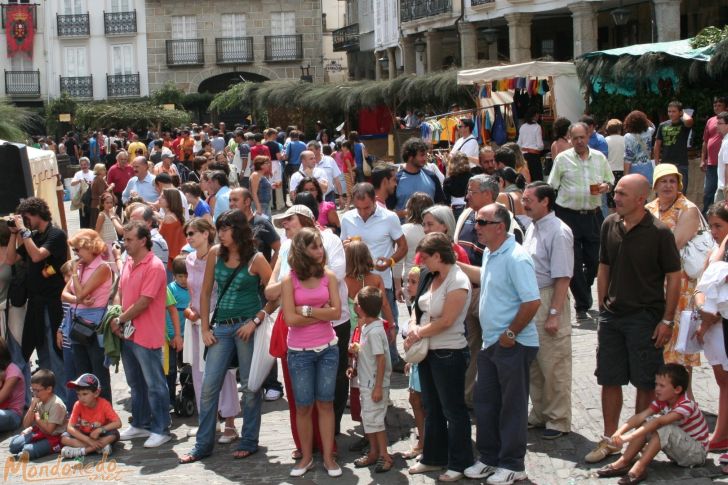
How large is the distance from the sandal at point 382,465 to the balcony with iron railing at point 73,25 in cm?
5038

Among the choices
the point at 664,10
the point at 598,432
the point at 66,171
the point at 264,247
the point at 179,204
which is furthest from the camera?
the point at 66,171

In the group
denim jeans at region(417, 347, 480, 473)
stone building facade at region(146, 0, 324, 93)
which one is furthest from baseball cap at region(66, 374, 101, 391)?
stone building facade at region(146, 0, 324, 93)

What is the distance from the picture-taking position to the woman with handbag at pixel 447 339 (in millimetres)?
6824

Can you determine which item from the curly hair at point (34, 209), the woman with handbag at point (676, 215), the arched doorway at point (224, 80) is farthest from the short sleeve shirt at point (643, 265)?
the arched doorway at point (224, 80)

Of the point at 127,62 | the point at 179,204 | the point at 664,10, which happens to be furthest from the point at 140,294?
the point at 127,62

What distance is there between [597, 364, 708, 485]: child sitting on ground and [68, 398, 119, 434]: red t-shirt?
12.0 feet

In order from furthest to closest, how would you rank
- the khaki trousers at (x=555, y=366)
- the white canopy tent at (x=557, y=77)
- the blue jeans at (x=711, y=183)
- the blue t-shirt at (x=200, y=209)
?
1. the white canopy tent at (x=557, y=77)
2. the blue jeans at (x=711, y=183)
3. the blue t-shirt at (x=200, y=209)
4. the khaki trousers at (x=555, y=366)

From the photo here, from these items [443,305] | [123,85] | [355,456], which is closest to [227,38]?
[123,85]

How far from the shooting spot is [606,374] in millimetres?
7062

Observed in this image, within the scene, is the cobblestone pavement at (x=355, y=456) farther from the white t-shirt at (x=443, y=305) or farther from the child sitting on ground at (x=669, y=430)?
the white t-shirt at (x=443, y=305)

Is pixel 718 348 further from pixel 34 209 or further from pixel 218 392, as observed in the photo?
pixel 34 209

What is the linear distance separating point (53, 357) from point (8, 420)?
748mm

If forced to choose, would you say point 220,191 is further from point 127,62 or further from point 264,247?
point 127,62

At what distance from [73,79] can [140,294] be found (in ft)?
159
